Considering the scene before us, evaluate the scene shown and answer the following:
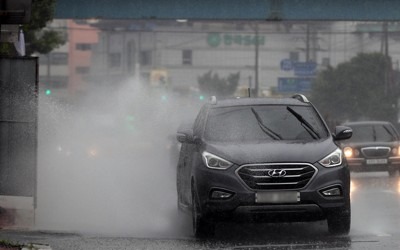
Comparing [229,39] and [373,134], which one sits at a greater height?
[229,39]

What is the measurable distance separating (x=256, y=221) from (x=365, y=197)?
6838mm

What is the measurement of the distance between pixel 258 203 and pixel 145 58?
4915 inches

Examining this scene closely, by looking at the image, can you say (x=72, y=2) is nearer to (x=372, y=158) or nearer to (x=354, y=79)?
(x=372, y=158)

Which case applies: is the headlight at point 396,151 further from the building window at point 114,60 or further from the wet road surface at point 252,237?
the building window at point 114,60

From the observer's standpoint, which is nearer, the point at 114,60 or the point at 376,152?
the point at 376,152

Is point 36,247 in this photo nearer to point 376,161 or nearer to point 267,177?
point 267,177

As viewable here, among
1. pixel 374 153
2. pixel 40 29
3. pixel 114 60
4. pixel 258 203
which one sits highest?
pixel 40 29

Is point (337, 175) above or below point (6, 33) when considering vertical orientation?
below

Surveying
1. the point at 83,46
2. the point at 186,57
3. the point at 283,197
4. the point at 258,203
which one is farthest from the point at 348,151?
the point at 83,46

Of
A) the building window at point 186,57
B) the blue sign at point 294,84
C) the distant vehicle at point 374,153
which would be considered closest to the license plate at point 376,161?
the distant vehicle at point 374,153

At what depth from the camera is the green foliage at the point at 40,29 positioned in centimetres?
2702

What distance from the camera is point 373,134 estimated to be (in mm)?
27156

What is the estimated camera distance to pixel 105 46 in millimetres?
145250

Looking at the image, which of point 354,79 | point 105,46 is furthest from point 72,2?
point 105,46
